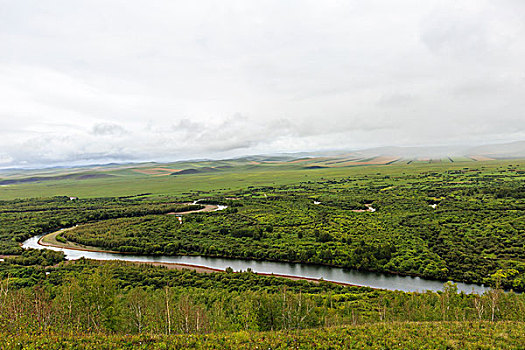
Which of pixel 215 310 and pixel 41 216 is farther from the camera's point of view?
pixel 41 216

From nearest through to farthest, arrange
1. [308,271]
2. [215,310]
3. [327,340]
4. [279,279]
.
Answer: [327,340]
[215,310]
[279,279]
[308,271]

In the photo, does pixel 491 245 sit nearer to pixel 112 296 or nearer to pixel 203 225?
pixel 112 296

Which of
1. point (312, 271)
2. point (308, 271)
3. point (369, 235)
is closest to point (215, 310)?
point (308, 271)

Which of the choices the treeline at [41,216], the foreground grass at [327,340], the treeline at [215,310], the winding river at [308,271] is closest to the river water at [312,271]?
the winding river at [308,271]

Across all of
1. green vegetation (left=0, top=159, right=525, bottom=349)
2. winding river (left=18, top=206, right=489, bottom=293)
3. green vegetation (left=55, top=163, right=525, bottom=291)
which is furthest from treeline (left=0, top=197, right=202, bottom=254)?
winding river (left=18, top=206, right=489, bottom=293)

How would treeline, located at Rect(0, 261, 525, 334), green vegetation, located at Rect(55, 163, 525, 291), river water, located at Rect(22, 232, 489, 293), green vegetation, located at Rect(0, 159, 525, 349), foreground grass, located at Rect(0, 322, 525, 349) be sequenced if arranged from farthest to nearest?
green vegetation, located at Rect(55, 163, 525, 291) → river water, located at Rect(22, 232, 489, 293) → treeline, located at Rect(0, 261, 525, 334) → green vegetation, located at Rect(0, 159, 525, 349) → foreground grass, located at Rect(0, 322, 525, 349)

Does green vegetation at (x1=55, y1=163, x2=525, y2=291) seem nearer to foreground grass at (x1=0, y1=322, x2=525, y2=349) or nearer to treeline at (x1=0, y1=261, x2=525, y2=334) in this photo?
treeline at (x1=0, y1=261, x2=525, y2=334)

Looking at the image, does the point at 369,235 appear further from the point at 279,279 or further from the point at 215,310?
the point at 215,310
